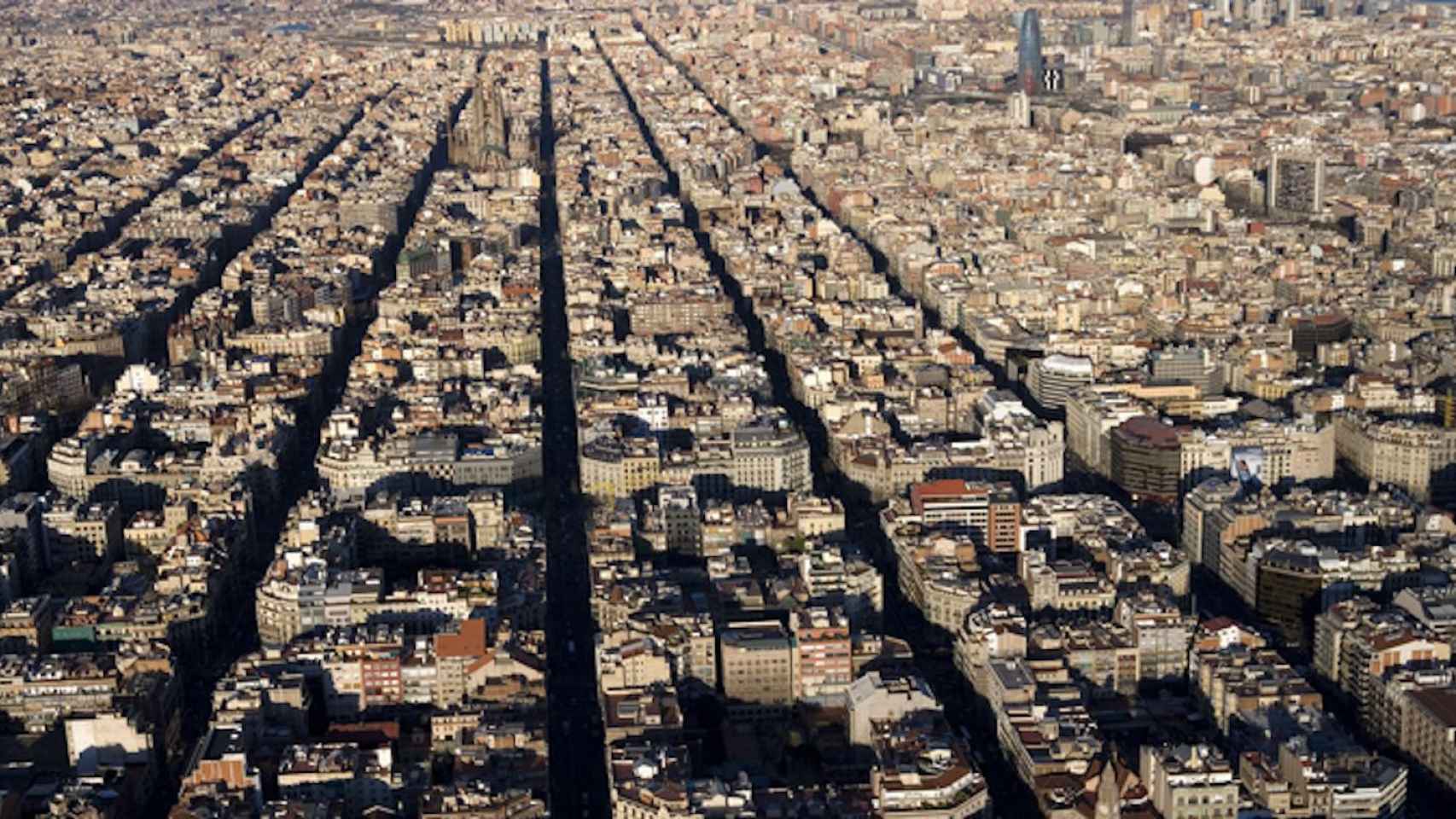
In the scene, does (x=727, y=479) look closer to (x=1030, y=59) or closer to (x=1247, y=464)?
(x=1247, y=464)

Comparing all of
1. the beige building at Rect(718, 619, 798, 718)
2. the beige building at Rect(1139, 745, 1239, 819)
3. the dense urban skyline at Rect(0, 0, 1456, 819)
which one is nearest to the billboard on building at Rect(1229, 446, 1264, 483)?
the dense urban skyline at Rect(0, 0, 1456, 819)

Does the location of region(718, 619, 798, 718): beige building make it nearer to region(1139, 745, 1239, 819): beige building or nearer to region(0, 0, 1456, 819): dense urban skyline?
region(0, 0, 1456, 819): dense urban skyline

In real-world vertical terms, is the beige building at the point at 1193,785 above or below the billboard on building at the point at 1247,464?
below

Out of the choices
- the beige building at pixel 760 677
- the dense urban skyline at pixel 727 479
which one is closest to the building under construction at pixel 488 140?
the dense urban skyline at pixel 727 479

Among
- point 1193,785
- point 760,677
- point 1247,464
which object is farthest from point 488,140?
point 1193,785

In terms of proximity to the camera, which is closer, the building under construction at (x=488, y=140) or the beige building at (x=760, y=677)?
the beige building at (x=760, y=677)

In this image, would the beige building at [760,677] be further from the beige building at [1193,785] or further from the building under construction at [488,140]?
the building under construction at [488,140]

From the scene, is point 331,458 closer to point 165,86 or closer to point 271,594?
point 271,594

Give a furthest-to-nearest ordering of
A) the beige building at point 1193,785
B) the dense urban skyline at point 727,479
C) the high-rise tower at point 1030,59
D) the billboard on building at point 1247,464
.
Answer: the high-rise tower at point 1030,59 < the billboard on building at point 1247,464 < the dense urban skyline at point 727,479 < the beige building at point 1193,785
